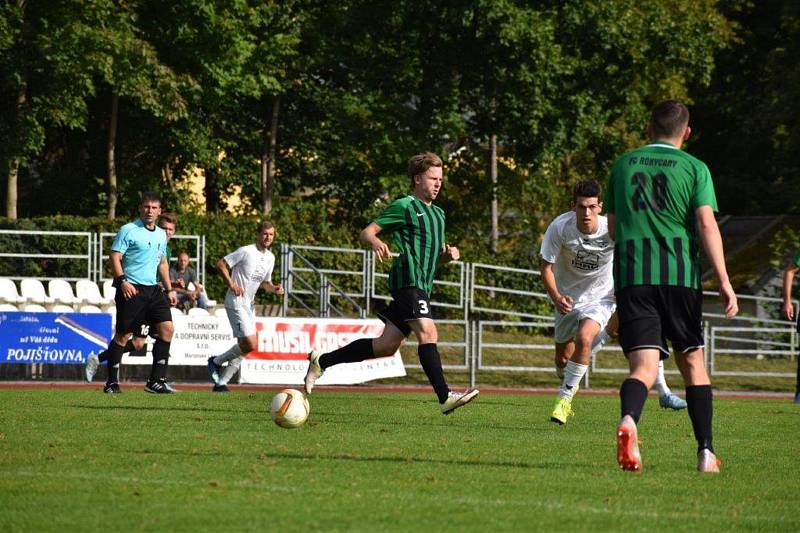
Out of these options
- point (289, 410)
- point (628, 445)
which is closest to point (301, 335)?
point (289, 410)

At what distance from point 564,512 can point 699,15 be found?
37808mm

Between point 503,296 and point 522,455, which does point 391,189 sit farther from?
point 522,455

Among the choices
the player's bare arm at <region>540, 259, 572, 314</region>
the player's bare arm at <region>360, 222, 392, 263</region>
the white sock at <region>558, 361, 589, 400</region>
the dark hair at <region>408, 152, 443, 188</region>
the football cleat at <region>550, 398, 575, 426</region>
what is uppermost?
the dark hair at <region>408, 152, 443, 188</region>

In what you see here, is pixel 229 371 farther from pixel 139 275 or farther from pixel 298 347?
pixel 298 347

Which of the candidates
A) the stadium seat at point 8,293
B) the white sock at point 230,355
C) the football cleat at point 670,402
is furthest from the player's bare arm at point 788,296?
the stadium seat at point 8,293

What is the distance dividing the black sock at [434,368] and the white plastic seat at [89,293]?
13.7 m

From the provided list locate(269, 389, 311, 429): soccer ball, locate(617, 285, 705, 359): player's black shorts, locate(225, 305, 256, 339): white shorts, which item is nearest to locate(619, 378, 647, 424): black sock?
locate(617, 285, 705, 359): player's black shorts

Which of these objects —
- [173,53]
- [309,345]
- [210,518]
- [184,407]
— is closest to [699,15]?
[173,53]

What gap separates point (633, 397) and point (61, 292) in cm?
1901

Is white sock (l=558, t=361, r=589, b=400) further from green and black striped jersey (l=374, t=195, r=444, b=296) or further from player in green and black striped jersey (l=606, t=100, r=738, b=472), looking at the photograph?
player in green and black striped jersey (l=606, t=100, r=738, b=472)

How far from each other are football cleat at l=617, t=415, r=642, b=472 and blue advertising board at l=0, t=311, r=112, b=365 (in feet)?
49.3

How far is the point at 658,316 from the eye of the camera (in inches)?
324

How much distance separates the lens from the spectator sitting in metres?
25.5

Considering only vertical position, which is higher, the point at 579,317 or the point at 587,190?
the point at 587,190
